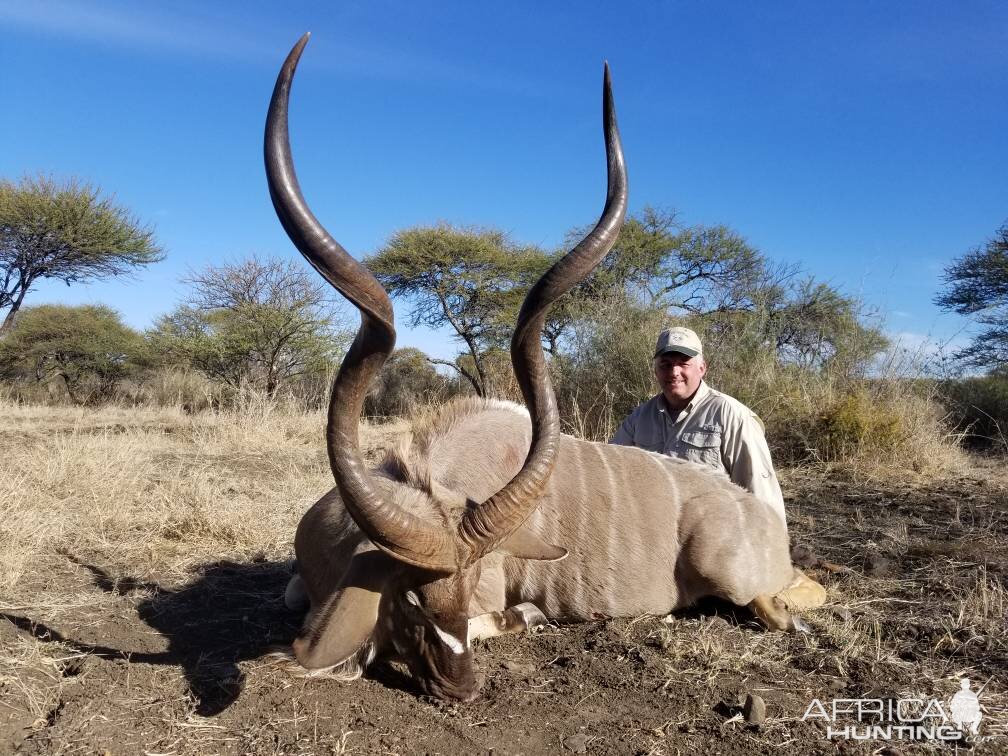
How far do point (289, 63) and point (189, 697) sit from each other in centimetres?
193

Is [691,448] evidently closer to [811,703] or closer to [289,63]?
[811,703]

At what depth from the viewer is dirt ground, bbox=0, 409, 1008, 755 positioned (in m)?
2.16

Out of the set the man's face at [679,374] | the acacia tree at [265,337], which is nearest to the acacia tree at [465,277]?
the acacia tree at [265,337]

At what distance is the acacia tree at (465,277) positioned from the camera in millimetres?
17969

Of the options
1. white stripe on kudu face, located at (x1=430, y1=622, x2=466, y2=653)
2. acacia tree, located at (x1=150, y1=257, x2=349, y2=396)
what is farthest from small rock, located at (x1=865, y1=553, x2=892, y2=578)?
acacia tree, located at (x1=150, y1=257, x2=349, y2=396)

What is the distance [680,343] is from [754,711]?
2091 mm

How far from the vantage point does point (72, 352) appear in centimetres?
1905

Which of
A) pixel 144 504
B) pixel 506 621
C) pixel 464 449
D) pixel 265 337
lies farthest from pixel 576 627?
pixel 265 337

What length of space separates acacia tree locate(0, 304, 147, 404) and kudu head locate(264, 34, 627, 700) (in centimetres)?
1845

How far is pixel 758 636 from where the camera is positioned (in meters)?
2.95

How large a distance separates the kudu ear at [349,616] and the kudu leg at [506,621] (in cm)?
71

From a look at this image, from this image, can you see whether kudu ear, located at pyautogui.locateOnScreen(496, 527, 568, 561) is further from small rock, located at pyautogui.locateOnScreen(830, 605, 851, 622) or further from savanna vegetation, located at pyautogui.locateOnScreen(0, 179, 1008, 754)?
small rock, located at pyautogui.locateOnScreen(830, 605, 851, 622)

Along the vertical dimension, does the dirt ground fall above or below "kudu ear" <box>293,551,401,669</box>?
below

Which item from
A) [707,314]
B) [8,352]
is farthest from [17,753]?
[8,352]
